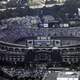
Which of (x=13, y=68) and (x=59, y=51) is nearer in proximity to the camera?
(x=13, y=68)

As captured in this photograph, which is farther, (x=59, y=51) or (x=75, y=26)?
(x=75, y=26)

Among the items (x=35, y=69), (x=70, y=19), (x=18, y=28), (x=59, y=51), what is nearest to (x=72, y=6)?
(x=70, y=19)

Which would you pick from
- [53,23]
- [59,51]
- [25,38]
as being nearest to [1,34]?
[25,38]

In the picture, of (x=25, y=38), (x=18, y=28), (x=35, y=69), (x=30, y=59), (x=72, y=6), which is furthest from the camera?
(x=72, y=6)

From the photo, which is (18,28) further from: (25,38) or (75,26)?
(75,26)

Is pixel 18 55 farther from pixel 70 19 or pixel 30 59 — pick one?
pixel 70 19

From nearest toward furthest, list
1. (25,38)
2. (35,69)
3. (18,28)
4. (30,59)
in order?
(35,69) < (30,59) < (25,38) < (18,28)
